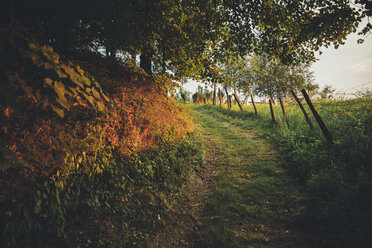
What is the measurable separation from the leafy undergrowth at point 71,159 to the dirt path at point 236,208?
56 centimetres

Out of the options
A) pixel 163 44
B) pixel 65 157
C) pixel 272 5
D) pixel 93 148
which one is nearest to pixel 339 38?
pixel 272 5

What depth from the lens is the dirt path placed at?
3436mm

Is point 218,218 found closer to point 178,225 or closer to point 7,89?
point 178,225

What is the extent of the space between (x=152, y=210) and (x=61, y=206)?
1.83 metres

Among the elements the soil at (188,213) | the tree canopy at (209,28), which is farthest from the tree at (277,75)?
the soil at (188,213)

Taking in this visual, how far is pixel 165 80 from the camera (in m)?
7.29

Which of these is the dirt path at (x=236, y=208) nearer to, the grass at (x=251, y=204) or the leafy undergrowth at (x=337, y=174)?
the grass at (x=251, y=204)

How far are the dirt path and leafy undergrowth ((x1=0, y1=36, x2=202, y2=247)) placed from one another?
22.2 inches

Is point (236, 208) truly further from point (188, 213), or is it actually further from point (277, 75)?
point (277, 75)

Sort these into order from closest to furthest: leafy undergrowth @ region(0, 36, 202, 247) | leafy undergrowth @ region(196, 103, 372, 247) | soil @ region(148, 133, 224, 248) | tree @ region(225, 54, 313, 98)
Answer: leafy undergrowth @ region(0, 36, 202, 247), leafy undergrowth @ region(196, 103, 372, 247), soil @ region(148, 133, 224, 248), tree @ region(225, 54, 313, 98)

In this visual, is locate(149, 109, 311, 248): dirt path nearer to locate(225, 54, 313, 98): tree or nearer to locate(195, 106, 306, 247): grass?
locate(195, 106, 306, 247): grass

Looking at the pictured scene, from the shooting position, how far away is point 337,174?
3.99 m

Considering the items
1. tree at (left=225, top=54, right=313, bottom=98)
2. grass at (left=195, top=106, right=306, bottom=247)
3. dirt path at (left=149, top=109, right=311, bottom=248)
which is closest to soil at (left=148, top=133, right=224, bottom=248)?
dirt path at (left=149, top=109, right=311, bottom=248)

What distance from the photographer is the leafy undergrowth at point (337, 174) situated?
9.62 ft
